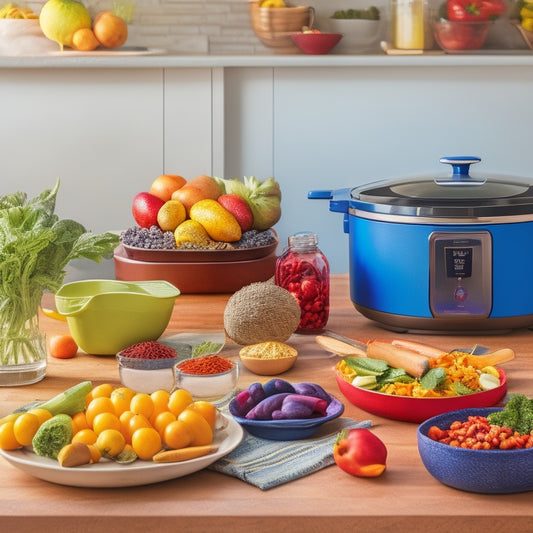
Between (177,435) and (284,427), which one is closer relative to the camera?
(177,435)

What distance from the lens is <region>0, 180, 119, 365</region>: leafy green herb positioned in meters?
1.27

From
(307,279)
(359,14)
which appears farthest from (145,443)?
(359,14)

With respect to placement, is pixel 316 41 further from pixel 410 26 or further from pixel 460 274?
pixel 460 274

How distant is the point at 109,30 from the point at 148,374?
2679 mm

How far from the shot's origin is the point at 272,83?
3482 millimetres

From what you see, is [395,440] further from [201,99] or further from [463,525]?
[201,99]

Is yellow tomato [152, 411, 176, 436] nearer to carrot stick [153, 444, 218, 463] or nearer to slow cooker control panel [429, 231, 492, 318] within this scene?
carrot stick [153, 444, 218, 463]

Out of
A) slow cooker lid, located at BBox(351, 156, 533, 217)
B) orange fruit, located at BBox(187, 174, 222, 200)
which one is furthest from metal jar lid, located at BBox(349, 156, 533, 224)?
orange fruit, located at BBox(187, 174, 222, 200)

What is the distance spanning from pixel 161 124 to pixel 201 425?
2598 mm

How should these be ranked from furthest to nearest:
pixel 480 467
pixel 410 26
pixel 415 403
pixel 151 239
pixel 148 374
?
1. pixel 410 26
2. pixel 151 239
3. pixel 148 374
4. pixel 415 403
5. pixel 480 467

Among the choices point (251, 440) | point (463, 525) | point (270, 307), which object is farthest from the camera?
point (270, 307)

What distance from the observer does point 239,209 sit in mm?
1902

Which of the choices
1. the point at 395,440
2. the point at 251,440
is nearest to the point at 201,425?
the point at 251,440

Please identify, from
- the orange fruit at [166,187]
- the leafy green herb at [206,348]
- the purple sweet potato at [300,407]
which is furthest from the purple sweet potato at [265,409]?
the orange fruit at [166,187]
